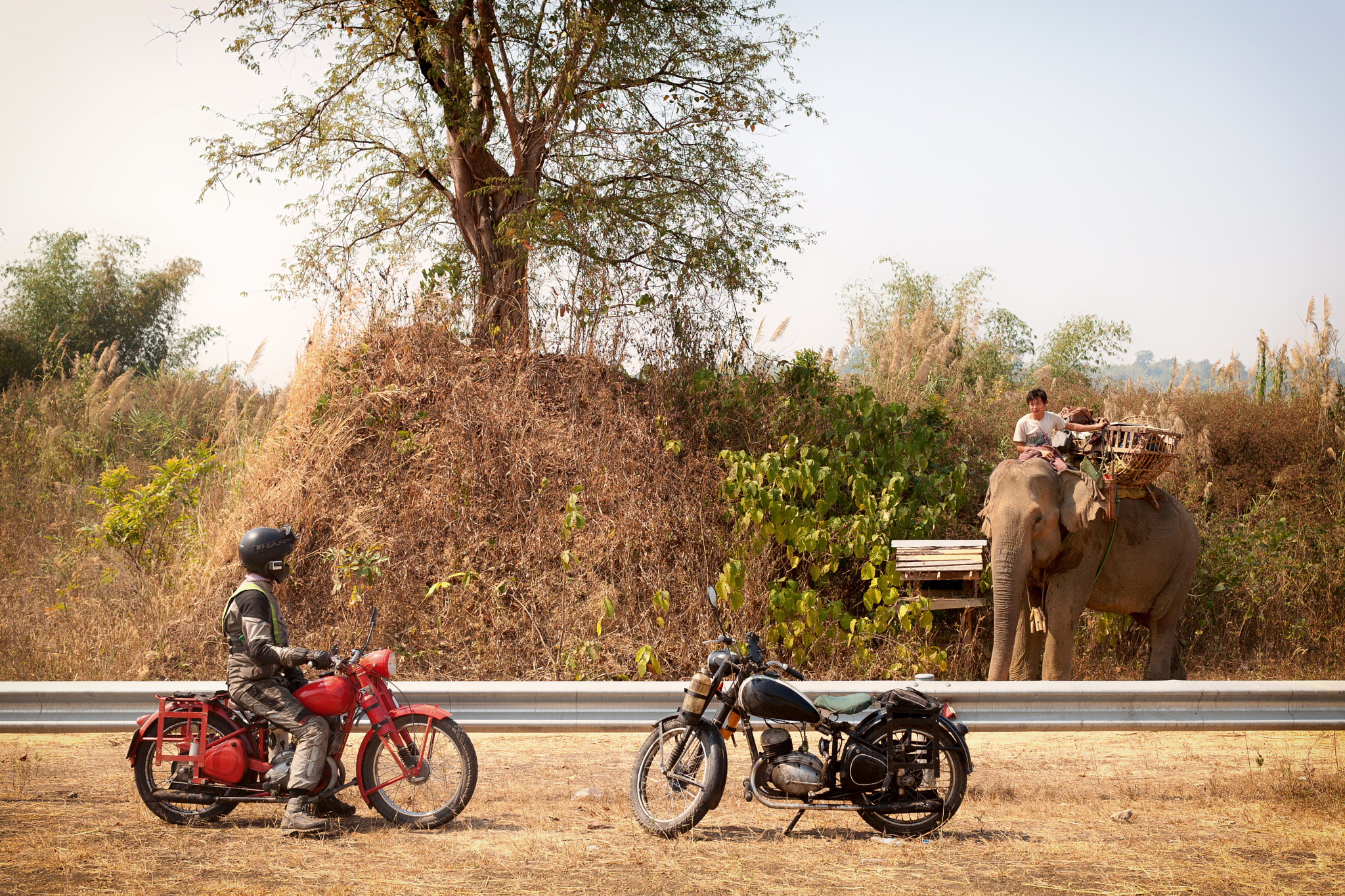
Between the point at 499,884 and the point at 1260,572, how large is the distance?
1016 centimetres

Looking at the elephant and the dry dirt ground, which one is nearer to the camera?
the dry dirt ground

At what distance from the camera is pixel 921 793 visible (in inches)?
241

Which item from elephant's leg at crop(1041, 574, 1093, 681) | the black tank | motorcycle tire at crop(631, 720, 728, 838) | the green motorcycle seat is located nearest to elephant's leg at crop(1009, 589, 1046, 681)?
elephant's leg at crop(1041, 574, 1093, 681)

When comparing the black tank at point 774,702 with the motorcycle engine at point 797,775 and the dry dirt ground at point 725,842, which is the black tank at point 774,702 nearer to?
the motorcycle engine at point 797,775

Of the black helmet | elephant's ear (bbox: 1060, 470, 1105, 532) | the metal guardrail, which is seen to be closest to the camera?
the black helmet

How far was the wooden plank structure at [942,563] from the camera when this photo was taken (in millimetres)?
10250

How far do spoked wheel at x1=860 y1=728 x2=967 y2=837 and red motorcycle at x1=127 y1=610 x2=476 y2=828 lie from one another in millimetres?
2353

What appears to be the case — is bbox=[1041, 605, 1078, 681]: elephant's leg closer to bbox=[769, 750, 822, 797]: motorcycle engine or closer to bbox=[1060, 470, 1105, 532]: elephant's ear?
bbox=[1060, 470, 1105, 532]: elephant's ear

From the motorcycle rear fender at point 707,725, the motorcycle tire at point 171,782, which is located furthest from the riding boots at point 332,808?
the motorcycle rear fender at point 707,725

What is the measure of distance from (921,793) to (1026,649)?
15.3ft

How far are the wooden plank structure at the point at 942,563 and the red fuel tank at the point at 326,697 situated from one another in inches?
231

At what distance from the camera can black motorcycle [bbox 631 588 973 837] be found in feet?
20.0

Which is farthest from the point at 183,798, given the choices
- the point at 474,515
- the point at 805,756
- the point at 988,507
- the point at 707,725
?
the point at 988,507

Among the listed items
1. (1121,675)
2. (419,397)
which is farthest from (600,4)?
(1121,675)
